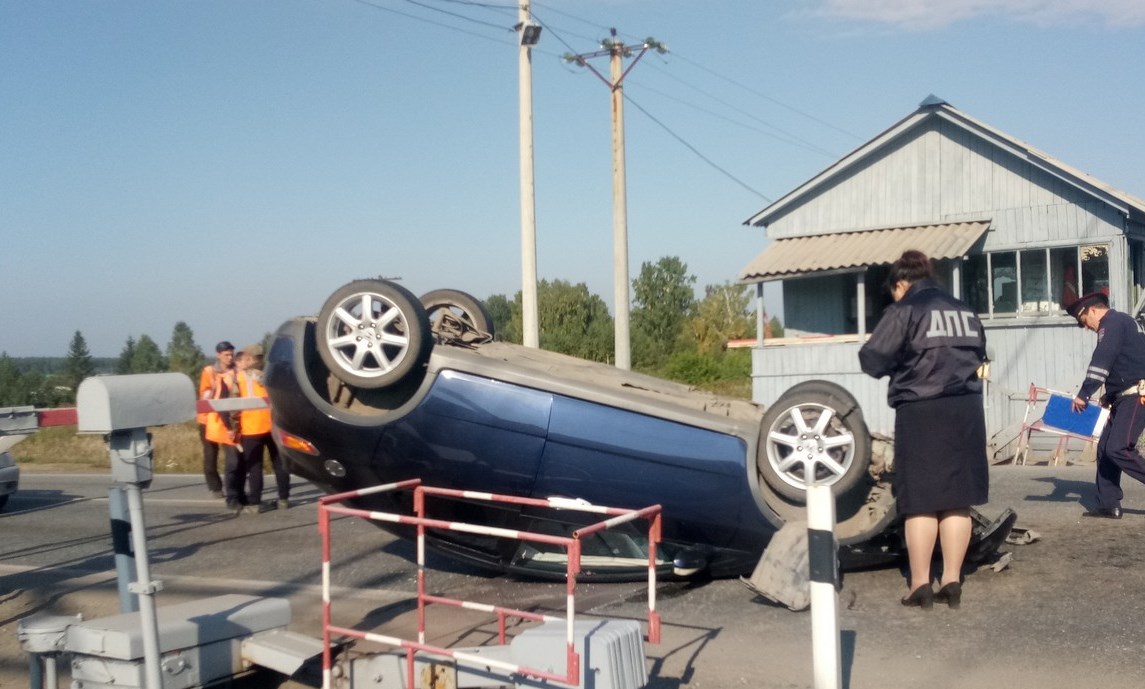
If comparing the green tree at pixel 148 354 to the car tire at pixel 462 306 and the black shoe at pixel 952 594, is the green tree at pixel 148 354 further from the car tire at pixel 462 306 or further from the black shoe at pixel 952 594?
the black shoe at pixel 952 594

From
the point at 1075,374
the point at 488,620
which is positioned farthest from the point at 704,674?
the point at 1075,374

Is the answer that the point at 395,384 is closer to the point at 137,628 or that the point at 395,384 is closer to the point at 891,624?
the point at 137,628

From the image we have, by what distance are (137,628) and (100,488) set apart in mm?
10691

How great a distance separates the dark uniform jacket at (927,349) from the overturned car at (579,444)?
339 mm

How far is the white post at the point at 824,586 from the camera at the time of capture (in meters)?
4.04

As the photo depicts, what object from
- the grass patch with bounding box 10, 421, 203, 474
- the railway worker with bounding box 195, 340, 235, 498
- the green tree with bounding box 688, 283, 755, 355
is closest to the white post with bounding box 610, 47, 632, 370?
the grass patch with bounding box 10, 421, 203, 474

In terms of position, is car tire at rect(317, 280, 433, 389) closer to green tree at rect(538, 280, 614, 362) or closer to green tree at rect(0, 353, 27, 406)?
green tree at rect(0, 353, 27, 406)

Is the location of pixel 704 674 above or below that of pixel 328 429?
below

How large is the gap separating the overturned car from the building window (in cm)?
1563

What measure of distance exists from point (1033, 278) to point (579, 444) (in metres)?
17.6

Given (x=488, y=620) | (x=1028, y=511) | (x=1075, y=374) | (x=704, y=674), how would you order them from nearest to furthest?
(x=704, y=674)
(x=488, y=620)
(x=1028, y=511)
(x=1075, y=374)

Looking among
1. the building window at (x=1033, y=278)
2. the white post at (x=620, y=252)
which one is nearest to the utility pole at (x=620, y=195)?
the white post at (x=620, y=252)

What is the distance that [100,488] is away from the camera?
1423 centimetres

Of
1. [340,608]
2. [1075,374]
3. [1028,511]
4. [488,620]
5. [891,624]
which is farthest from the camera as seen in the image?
[1075,374]
